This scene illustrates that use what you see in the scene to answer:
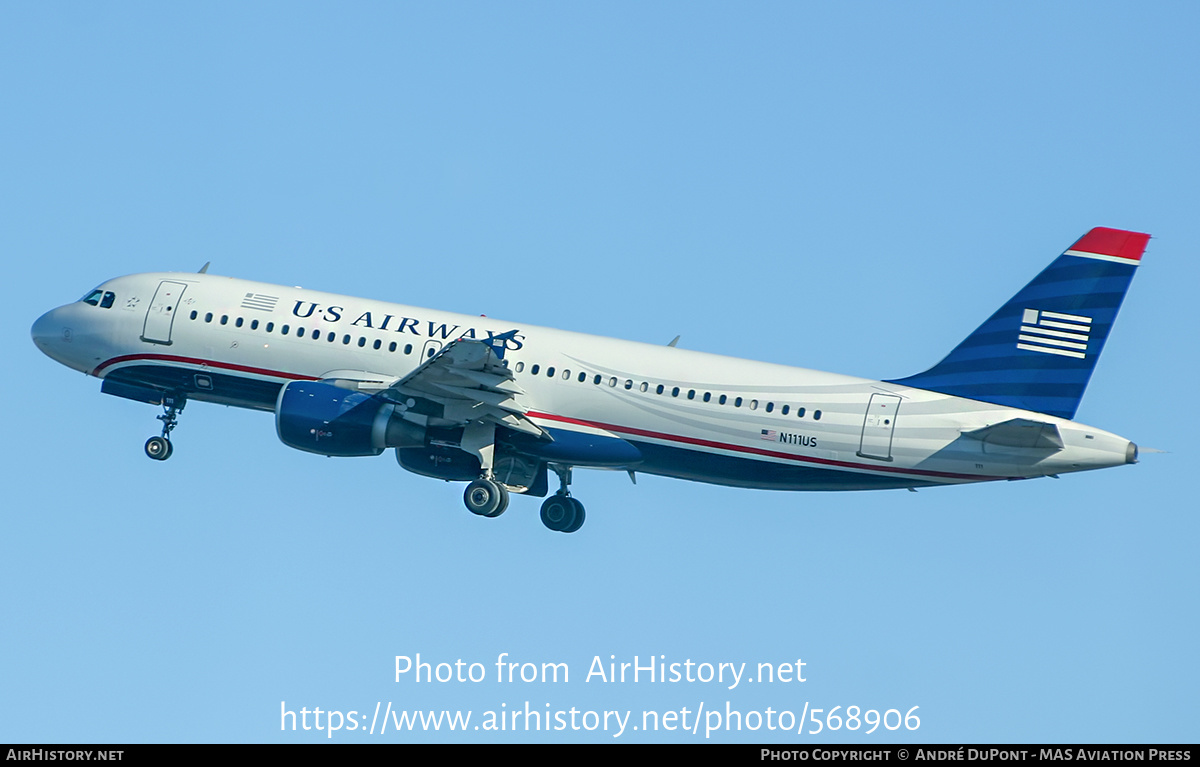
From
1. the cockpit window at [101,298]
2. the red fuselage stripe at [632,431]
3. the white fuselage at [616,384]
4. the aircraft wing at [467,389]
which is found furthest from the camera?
the cockpit window at [101,298]

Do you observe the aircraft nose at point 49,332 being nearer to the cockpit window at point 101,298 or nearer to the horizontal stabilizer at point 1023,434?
the cockpit window at point 101,298

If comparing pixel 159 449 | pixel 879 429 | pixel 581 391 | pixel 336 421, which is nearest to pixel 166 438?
pixel 159 449

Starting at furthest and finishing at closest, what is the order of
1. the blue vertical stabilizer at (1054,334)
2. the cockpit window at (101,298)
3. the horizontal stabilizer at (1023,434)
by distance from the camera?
the cockpit window at (101,298) < the blue vertical stabilizer at (1054,334) < the horizontal stabilizer at (1023,434)

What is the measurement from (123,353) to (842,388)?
69.3ft

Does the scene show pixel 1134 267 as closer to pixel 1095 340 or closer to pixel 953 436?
pixel 1095 340

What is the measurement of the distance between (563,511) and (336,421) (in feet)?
25.2

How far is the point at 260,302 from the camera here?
47719mm

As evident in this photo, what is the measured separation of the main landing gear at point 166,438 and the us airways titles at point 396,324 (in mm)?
4905

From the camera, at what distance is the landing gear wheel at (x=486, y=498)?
45.5m

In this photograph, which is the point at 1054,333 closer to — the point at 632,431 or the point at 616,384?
the point at 632,431

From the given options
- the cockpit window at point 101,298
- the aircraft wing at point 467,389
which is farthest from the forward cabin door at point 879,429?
the cockpit window at point 101,298

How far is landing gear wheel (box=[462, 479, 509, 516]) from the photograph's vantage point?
4550 centimetres

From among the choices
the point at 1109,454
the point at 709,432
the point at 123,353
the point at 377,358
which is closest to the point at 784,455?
the point at 709,432
